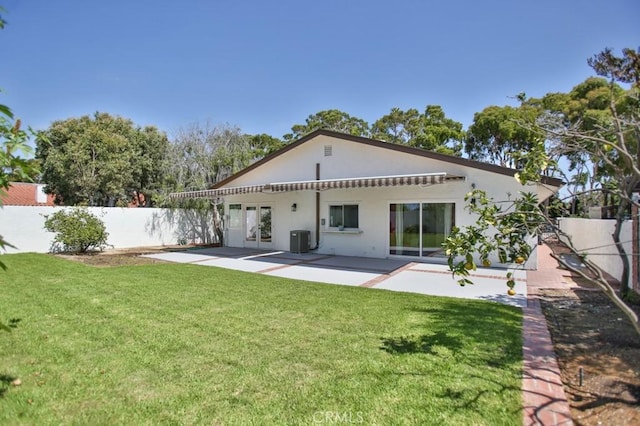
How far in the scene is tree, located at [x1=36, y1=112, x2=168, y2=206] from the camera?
1414 inches

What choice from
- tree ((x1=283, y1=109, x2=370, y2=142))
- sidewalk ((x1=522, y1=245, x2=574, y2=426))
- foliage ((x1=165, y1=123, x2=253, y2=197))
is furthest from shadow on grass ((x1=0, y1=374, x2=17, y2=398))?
tree ((x1=283, y1=109, x2=370, y2=142))

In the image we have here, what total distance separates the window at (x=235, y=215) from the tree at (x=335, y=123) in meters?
31.9

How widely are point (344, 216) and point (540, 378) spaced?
18670mm

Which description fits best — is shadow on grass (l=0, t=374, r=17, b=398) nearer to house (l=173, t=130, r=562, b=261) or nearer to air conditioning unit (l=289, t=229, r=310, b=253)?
house (l=173, t=130, r=562, b=261)

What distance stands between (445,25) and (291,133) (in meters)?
47.6

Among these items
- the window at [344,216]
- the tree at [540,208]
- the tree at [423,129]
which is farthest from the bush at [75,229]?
the tree at [423,129]

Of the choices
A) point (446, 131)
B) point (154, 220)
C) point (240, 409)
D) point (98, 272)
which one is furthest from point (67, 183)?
point (446, 131)

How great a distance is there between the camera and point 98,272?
16.6 meters

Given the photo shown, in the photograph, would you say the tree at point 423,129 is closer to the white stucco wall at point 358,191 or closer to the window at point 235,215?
the white stucco wall at point 358,191

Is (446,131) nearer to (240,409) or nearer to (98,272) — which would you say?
(98,272)

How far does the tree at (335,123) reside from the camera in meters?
59.6

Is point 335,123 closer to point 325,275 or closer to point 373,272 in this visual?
point 373,272

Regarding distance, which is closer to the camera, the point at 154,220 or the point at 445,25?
the point at 445,25

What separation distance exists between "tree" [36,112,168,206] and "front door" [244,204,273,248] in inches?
608
